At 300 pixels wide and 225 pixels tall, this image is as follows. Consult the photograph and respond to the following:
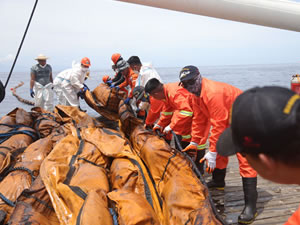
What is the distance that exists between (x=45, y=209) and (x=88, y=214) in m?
0.58

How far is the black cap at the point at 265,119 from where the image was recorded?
642 mm

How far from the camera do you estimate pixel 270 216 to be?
2406 mm

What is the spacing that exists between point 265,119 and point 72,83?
597cm

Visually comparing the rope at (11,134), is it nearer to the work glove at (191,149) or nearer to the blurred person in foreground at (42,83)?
the work glove at (191,149)

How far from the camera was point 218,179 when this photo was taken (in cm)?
294

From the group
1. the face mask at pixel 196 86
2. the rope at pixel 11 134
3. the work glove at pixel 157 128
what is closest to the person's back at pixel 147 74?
the work glove at pixel 157 128

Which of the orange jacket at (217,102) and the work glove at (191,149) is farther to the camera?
the work glove at (191,149)

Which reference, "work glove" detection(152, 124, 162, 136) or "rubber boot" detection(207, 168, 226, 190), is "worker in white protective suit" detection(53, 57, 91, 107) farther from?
"rubber boot" detection(207, 168, 226, 190)

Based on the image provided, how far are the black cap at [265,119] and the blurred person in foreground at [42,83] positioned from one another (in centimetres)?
657

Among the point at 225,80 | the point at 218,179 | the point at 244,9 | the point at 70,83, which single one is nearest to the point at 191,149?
the point at 218,179

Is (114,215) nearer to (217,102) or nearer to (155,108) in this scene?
(217,102)

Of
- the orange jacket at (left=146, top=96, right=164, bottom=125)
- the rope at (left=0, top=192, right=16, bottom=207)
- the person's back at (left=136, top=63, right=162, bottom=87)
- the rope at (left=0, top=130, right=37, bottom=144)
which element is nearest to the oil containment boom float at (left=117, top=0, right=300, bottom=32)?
the rope at (left=0, top=192, right=16, bottom=207)

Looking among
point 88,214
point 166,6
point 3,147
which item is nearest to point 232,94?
point 166,6

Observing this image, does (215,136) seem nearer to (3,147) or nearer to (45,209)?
(45,209)
